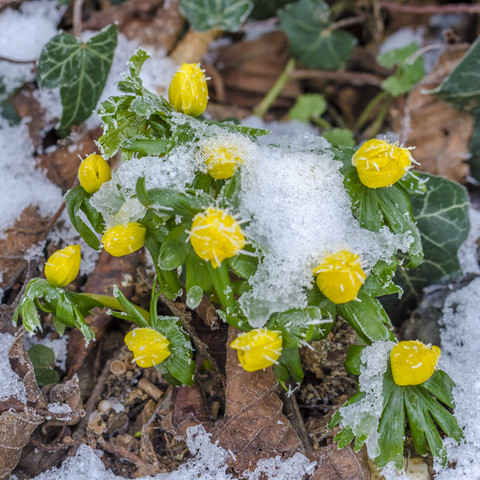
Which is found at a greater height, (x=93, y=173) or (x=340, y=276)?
(x=93, y=173)

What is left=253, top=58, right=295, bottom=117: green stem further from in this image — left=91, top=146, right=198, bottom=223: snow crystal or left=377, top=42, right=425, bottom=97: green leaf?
left=91, top=146, right=198, bottom=223: snow crystal

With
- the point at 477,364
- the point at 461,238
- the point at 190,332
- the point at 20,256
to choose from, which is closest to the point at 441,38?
the point at 461,238

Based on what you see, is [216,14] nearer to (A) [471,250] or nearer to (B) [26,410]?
(A) [471,250]

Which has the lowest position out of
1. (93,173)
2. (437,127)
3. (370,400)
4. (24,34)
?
(437,127)

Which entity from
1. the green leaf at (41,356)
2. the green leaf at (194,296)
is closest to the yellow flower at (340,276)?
the green leaf at (194,296)

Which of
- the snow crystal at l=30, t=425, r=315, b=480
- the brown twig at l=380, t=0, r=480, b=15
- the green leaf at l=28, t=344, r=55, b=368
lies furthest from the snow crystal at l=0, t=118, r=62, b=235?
the brown twig at l=380, t=0, r=480, b=15

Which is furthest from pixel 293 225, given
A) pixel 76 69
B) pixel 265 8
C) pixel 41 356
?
pixel 265 8
